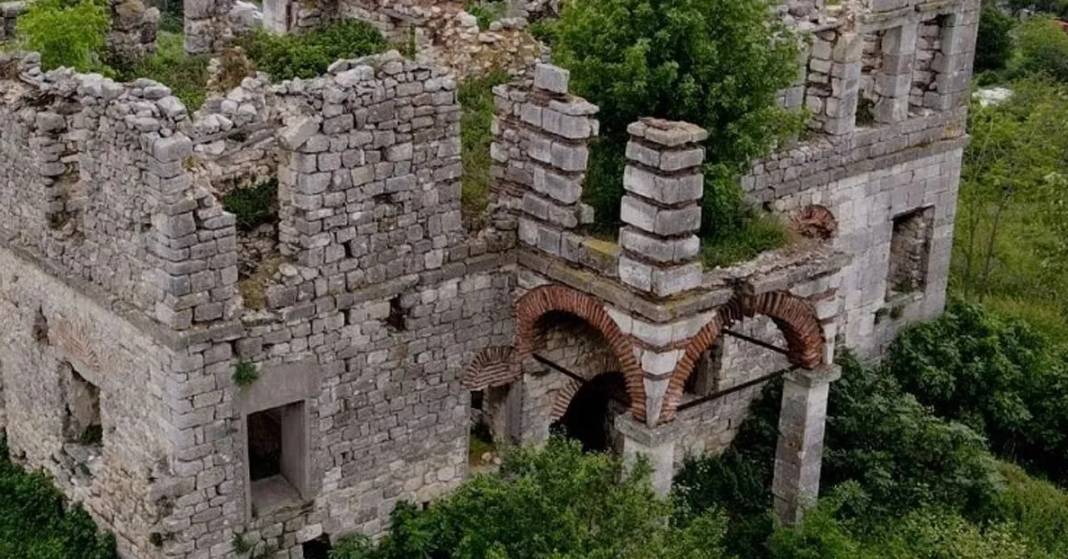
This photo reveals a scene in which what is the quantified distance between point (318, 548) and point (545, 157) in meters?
5.28

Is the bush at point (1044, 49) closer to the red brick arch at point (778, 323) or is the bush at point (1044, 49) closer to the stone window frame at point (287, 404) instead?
the red brick arch at point (778, 323)

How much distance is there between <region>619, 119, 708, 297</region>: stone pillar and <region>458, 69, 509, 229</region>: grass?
2.47m

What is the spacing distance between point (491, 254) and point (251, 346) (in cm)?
328

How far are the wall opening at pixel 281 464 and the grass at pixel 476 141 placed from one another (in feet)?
10.5

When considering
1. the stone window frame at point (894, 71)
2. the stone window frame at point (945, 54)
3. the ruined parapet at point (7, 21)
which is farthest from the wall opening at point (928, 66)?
the ruined parapet at point (7, 21)

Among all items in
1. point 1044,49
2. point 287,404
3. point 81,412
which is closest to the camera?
point 287,404

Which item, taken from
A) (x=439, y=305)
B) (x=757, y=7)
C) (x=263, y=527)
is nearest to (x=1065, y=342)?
(x=757, y=7)

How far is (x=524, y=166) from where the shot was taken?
1919cm

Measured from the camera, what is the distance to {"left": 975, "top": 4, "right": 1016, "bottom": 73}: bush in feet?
167

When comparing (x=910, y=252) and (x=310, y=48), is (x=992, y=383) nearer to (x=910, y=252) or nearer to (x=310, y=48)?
(x=910, y=252)

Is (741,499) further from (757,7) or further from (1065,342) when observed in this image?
(1065,342)

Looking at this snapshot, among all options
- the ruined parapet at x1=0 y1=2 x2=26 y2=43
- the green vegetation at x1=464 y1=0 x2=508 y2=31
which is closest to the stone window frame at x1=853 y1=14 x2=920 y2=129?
the green vegetation at x1=464 y1=0 x2=508 y2=31

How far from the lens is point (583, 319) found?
19.7 meters

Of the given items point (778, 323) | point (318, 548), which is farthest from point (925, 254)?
point (318, 548)
